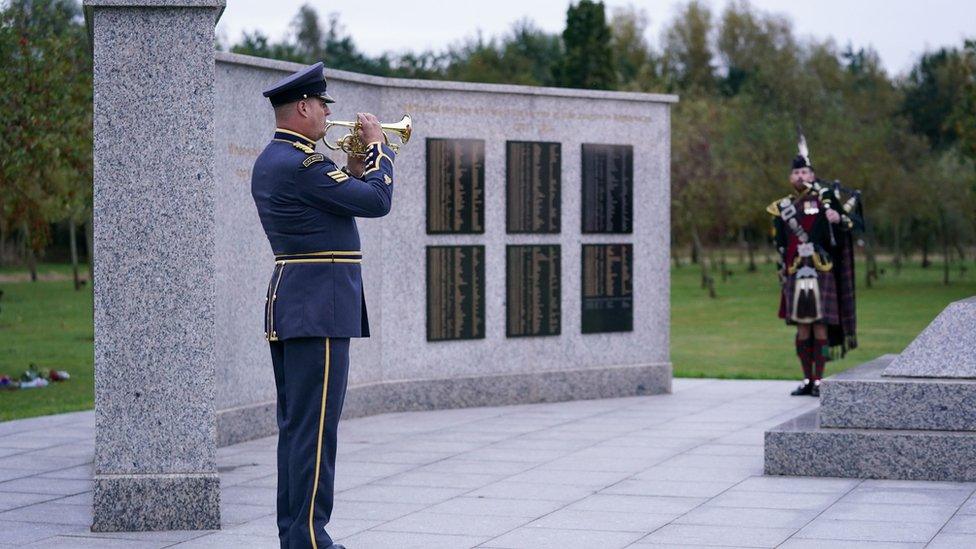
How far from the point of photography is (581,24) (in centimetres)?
5584

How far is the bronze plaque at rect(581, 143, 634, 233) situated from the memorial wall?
2cm

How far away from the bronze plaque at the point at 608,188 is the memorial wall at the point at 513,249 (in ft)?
0.05

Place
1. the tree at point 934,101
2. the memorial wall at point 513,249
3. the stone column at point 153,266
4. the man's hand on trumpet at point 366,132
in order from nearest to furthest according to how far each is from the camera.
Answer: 1. the man's hand on trumpet at point 366,132
2. the stone column at point 153,266
3. the memorial wall at point 513,249
4. the tree at point 934,101

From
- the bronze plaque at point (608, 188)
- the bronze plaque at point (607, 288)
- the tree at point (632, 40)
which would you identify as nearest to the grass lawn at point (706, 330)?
the bronze plaque at point (607, 288)

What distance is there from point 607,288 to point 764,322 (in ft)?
53.8

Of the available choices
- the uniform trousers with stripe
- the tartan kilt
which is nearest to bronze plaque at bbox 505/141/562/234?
the tartan kilt

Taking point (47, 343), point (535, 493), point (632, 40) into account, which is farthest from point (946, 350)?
point (632, 40)

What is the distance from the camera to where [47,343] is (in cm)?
2392

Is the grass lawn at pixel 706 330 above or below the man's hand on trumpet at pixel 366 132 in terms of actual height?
below

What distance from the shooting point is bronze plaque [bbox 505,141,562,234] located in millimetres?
13547

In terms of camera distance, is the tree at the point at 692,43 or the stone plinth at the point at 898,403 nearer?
the stone plinth at the point at 898,403

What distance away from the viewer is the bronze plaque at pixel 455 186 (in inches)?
516

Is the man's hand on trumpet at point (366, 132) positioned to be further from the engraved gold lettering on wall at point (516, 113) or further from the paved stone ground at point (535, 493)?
the engraved gold lettering on wall at point (516, 113)

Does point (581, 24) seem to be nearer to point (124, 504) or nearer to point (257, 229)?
point (257, 229)
